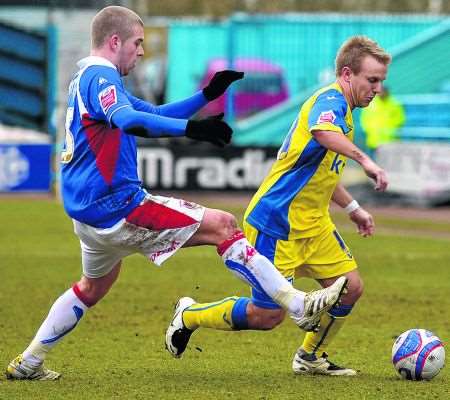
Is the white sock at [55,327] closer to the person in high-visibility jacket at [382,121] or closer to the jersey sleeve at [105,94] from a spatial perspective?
the jersey sleeve at [105,94]

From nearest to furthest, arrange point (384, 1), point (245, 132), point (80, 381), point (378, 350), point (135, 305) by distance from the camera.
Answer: point (80, 381)
point (378, 350)
point (135, 305)
point (245, 132)
point (384, 1)

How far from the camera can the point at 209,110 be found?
26969mm

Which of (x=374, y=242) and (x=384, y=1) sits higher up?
(x=384, y=1)

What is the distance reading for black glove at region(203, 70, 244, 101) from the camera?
702 centimetres

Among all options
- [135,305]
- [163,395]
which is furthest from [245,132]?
[163,395]

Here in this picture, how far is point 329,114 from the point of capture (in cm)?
705

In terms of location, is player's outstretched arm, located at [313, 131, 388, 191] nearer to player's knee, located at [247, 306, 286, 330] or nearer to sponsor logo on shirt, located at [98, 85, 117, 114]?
player's knee, located at [247, 306, 286, 330]

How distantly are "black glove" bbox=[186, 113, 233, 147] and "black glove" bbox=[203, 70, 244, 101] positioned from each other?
75 cm

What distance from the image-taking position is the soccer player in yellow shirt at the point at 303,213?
23.9 feet

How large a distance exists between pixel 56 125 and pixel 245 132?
169 inches

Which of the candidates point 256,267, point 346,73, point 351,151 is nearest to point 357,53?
point 346,73

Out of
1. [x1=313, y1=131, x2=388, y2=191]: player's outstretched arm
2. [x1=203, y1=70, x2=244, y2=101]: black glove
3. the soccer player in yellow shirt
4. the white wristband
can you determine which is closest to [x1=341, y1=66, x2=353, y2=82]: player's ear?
the soccer player in yellow shirt

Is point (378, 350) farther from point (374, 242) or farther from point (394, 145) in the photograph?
point (394, 145)

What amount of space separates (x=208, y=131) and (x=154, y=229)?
30.4 inches
